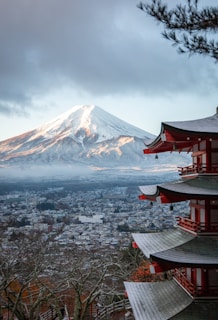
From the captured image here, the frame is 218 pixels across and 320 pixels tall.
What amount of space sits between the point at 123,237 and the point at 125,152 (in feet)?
173

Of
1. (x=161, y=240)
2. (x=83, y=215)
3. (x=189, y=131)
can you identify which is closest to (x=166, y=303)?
(x=161, y=240)

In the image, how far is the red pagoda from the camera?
Answer: 778 centimetres

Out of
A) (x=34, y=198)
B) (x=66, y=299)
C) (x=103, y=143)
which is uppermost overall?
(x=103, y=143)

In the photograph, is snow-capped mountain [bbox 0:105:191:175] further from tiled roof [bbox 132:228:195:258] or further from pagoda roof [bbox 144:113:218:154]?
pagoda roof [bbox 144:113:218:154]

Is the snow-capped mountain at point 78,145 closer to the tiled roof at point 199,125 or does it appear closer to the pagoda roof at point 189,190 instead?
the tiled roof at point 199,125

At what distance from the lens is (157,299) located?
928cm

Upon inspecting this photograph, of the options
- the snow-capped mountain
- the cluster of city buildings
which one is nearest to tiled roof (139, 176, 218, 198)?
the cluster of city buildings

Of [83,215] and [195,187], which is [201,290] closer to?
[195,187]

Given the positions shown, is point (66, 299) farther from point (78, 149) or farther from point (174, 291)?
point (78, 149)

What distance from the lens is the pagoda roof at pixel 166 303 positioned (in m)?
7.82

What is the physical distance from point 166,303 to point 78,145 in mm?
79794

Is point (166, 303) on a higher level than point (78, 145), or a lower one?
lower

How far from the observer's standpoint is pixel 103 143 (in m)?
91.4

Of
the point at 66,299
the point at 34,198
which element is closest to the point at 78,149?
the point at 34,198
